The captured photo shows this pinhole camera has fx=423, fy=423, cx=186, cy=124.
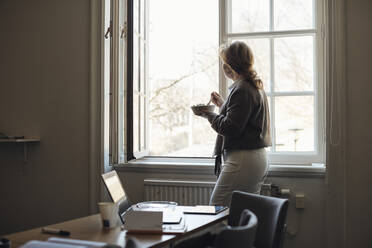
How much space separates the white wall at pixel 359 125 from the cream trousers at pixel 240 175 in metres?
0.76

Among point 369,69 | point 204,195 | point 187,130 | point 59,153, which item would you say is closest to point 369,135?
point 369,69

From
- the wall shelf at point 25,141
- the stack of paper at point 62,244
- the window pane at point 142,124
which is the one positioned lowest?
the stack of paper at point 62,244

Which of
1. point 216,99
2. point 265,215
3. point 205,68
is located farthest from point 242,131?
point 205,68

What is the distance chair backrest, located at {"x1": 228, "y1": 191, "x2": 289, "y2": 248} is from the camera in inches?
68.1

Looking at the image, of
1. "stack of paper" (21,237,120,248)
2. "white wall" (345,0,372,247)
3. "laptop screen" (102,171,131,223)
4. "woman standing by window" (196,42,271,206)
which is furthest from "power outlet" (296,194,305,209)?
"stack of paper" (21,237,120,248)

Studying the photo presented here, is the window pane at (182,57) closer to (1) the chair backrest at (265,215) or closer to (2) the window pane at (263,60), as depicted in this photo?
(2) the window pane at (263,60)

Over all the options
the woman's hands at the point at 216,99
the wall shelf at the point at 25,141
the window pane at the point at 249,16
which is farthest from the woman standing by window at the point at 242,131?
the wall shelf at the point at 25,141

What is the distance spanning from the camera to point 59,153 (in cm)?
334

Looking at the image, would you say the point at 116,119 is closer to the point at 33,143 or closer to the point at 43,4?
the point at 33,143

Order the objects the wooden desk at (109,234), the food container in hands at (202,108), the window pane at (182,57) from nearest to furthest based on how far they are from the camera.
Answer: the wooden desk at (109,234) < the food container in hands at (202,108) < the window pane at (182,57)

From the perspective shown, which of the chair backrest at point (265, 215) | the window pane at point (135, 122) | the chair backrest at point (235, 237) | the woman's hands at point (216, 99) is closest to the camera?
the chair backrest at point (235, 237)

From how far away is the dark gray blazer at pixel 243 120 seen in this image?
2359mm

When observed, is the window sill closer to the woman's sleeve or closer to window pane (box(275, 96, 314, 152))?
window pane (box(275, 96, 314, 152))

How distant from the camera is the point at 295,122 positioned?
3.12 m
